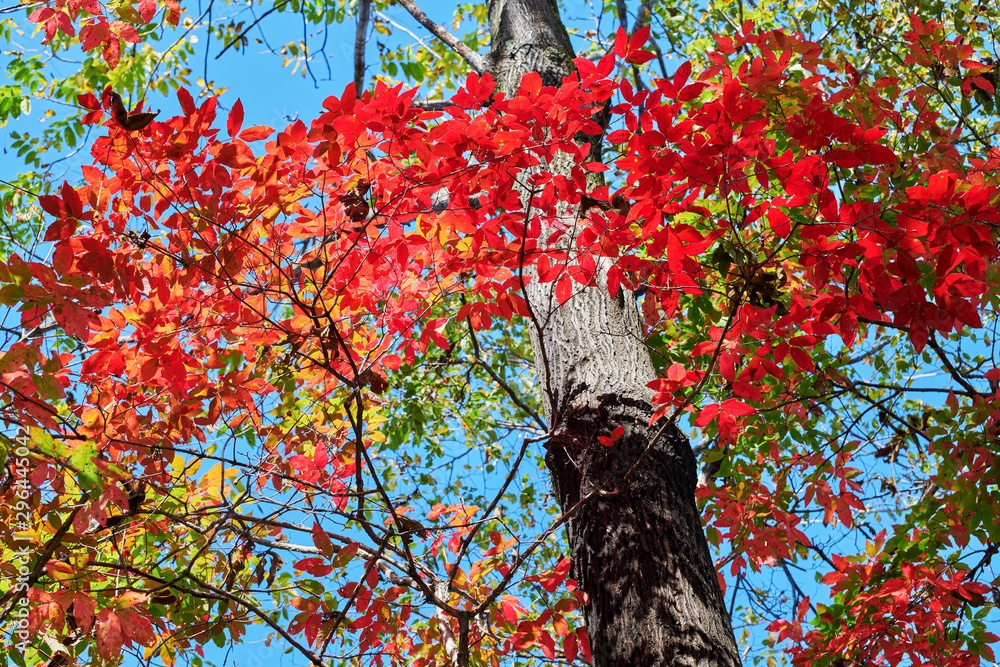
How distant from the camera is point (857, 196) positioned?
291 cm

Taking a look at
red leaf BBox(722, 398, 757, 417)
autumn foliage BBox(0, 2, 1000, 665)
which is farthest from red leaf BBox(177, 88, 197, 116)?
red leaf BBox(722, 398, 757, 417)

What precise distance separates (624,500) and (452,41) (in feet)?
10.6

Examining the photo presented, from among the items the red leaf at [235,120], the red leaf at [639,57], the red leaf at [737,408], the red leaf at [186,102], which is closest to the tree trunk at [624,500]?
the red leaf at [737,408]

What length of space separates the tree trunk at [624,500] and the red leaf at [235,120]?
107 cm

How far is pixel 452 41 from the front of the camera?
409cm

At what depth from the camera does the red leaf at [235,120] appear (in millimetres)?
1852

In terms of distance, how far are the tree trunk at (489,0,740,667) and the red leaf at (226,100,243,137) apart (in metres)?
1.07

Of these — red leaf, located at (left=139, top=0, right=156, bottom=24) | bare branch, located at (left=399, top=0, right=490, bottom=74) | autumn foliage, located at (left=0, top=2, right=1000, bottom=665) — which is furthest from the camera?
bare branch, located at (left=399, top=0, right=490, bottom=74)

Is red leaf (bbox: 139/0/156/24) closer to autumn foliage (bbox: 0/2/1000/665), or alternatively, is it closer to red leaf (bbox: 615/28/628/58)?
autumn foliage (bbox: 0/2/1000/665)

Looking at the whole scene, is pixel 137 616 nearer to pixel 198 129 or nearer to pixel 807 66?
pixel 198 129

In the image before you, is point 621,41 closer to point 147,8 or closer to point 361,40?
point 147,8

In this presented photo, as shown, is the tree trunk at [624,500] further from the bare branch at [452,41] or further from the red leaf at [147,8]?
the red leaf at [147,8]

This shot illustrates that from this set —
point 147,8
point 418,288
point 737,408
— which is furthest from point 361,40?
point 737,408

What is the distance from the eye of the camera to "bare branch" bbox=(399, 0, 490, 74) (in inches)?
155
